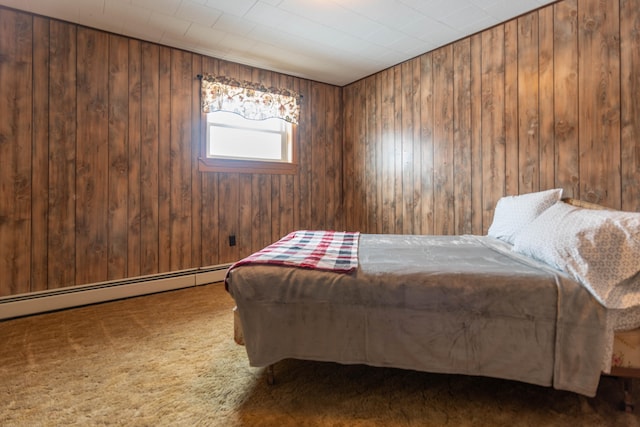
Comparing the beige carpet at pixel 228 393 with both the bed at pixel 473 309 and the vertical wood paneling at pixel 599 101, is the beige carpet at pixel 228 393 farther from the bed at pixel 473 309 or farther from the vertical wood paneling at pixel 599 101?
the vertical wood paneling at pixel 599 101

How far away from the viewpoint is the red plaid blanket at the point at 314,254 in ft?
4.86

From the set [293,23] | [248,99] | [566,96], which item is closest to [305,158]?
[248,99]

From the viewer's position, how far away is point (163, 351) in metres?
1.86

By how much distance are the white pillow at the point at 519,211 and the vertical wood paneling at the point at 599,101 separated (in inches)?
11.6

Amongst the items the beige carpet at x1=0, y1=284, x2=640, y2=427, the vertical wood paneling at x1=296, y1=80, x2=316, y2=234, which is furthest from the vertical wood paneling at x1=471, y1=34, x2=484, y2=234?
the vertical wood paneling at x1=296, y1=80, x2=316, y2=234

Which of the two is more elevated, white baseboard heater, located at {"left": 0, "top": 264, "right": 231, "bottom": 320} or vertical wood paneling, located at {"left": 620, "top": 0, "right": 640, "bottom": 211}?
vertical wood paneling, located at {"left": 620, "top": 0, "right": 640, "bottom": 211}

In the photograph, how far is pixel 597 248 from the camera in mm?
1237

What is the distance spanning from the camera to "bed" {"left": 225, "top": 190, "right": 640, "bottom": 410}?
119 cm

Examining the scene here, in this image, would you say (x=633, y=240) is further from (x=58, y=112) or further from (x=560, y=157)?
(x=58, y=112)

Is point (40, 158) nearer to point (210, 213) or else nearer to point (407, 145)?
point (210, 213)

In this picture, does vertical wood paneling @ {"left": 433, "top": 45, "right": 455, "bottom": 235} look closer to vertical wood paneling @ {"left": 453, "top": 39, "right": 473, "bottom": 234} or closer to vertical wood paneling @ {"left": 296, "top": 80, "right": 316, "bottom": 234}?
vertical wood paneling @ {"left": 453, "top": 39, "right": 473, "bottom": 234}

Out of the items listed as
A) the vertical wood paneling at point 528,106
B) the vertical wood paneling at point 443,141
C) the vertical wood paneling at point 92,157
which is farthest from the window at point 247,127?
the vertical wood paneling at point 528,106

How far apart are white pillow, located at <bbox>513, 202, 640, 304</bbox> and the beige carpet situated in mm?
587

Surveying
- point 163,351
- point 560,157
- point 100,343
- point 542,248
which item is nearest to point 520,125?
point 560,157
